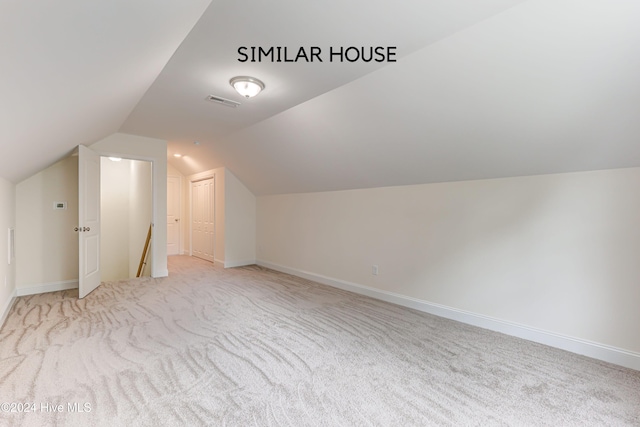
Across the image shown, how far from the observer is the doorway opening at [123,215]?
615 centimetres

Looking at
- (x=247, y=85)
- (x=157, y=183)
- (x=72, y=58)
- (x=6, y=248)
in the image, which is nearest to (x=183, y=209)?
(x=157, y=183)

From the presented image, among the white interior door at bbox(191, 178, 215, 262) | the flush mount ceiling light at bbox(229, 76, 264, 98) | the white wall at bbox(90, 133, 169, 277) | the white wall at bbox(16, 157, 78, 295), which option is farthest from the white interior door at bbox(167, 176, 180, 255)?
the flush mount ceiling light at bbox(229, 76, 264, 98)

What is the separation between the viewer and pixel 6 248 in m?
3.26

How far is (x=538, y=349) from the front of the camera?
252cm

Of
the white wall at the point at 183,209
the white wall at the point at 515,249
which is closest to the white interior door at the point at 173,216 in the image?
the white wall at the point at 183,209

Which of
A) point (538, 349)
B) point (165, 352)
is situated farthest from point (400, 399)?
point (165, 352)

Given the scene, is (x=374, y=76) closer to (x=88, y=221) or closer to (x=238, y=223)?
(x=88, y=221)

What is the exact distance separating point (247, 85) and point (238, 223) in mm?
3756

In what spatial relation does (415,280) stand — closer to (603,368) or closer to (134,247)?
(603,368)

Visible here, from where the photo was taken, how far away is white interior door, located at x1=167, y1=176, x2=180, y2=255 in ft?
24.9

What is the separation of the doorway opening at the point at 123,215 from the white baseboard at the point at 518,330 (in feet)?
15.6

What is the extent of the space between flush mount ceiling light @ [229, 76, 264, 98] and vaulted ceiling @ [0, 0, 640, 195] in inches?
3.4

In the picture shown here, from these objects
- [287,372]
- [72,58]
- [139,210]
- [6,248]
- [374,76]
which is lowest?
[287,372]

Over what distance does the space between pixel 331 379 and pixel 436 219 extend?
7.08 ft
